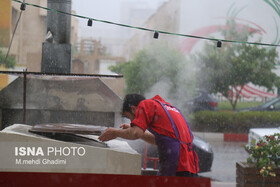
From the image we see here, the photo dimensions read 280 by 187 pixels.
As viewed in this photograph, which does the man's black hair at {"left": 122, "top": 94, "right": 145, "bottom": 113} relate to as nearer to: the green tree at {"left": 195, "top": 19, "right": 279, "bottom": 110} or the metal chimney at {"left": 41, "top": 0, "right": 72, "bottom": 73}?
the metal chimney at {"left": 41, "top": 0, "right": 72, "bottom": 73}

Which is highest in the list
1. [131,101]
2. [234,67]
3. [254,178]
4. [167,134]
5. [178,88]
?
[234,67]

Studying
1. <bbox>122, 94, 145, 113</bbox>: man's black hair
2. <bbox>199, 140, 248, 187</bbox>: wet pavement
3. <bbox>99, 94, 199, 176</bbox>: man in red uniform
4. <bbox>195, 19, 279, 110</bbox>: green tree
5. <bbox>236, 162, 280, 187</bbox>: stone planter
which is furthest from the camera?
<bbox>195, 19, 279, 110</bbox>: green tree

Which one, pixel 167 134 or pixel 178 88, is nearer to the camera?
pixel 167 134

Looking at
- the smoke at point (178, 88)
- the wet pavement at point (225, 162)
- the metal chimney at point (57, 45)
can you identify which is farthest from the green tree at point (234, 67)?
the metal chimney at point (57, 45)

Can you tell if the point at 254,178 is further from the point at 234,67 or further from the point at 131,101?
the point at 234,67

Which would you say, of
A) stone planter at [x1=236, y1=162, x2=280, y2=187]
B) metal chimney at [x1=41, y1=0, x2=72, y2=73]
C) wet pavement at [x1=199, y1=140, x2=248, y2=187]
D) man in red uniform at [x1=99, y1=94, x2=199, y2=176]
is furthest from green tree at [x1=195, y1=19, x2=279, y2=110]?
man in red uniform at [x1=99, y1=94, x2=199, y2=176]

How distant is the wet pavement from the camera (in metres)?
7.72

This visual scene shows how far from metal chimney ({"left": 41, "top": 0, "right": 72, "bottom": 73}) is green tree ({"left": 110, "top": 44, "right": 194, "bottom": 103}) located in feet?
40.5

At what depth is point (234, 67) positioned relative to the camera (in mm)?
18156

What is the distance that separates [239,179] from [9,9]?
12498 millimetres

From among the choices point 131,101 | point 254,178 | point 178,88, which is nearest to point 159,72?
point 178,88

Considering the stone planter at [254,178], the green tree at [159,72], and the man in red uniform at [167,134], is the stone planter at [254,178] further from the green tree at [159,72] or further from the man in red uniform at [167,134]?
the green tree at [159,72]

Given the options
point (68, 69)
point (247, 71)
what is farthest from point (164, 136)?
point (247, 71)

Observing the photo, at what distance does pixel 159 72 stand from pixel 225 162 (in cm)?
828
